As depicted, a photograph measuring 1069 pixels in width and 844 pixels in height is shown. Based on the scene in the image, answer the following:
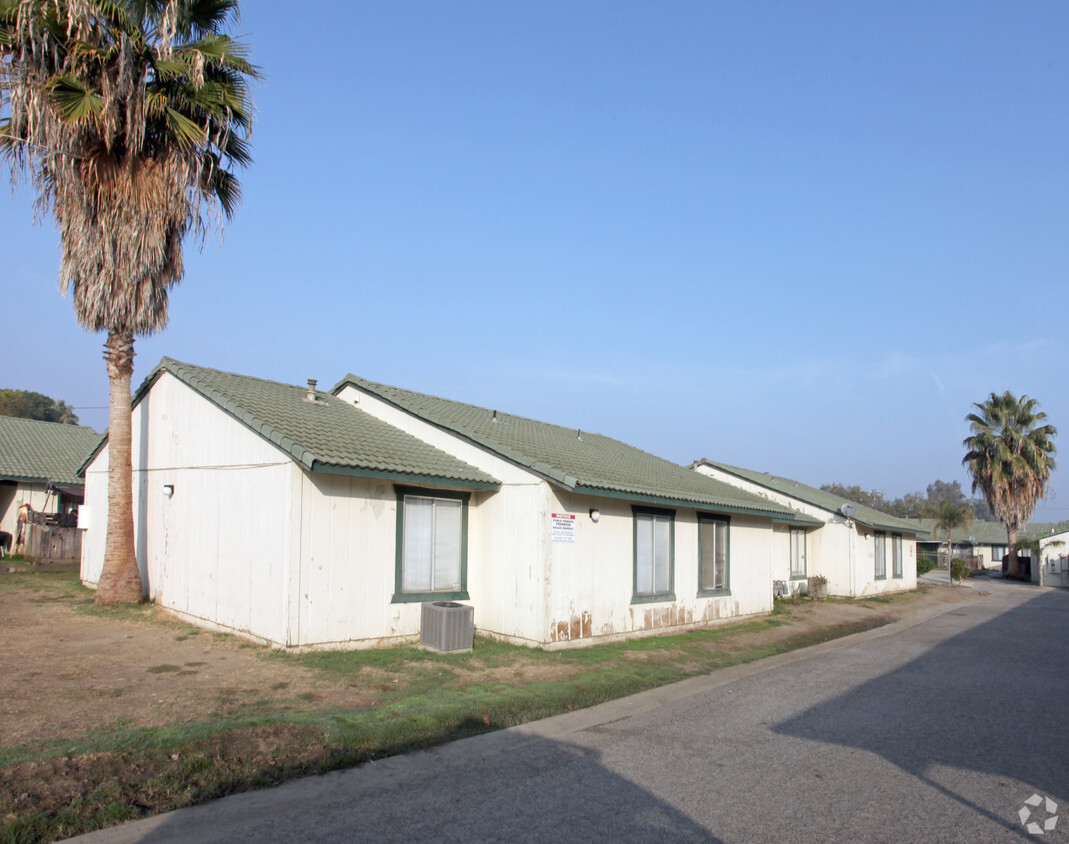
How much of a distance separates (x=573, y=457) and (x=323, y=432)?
513 cm

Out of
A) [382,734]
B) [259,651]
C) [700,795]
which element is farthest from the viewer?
[259,651]

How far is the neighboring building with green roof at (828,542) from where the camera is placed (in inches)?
1015

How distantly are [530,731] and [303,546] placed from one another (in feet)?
15.2

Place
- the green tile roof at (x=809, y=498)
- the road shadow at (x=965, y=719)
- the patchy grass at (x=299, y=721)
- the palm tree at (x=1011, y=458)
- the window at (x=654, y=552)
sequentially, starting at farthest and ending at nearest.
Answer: the palm tree at (x=1011, y=458) → the green tile roof at (x=809, y=498) → the window at (x=654, y=552) → the road shadow at (x=965, y=719) → the patchy grass at (x=299, y=721)

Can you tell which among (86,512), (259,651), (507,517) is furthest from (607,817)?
(86,512)

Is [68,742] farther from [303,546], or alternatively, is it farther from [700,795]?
[700,795]

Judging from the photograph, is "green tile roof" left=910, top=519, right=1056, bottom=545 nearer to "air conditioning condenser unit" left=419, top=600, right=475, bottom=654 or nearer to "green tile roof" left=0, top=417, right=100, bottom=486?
"air conditioning condenser unit" left=419, top=600, right=475, bottom=654

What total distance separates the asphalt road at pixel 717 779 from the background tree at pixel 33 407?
2523 inches

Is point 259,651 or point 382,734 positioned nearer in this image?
point 382,734

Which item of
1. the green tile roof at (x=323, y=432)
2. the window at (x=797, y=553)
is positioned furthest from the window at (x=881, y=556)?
the green tile roof at (x=323, y=432)

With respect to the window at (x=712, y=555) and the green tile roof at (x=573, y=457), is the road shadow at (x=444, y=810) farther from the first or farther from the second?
the window at (x=712, y=555)

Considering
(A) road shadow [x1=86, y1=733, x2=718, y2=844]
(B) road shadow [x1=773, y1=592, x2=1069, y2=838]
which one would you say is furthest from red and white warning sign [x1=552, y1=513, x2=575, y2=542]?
(A) road shadow [x1=86, y1=733, x2=718, y2=844]

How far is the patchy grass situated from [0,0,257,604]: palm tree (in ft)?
16.9

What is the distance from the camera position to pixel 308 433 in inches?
451
